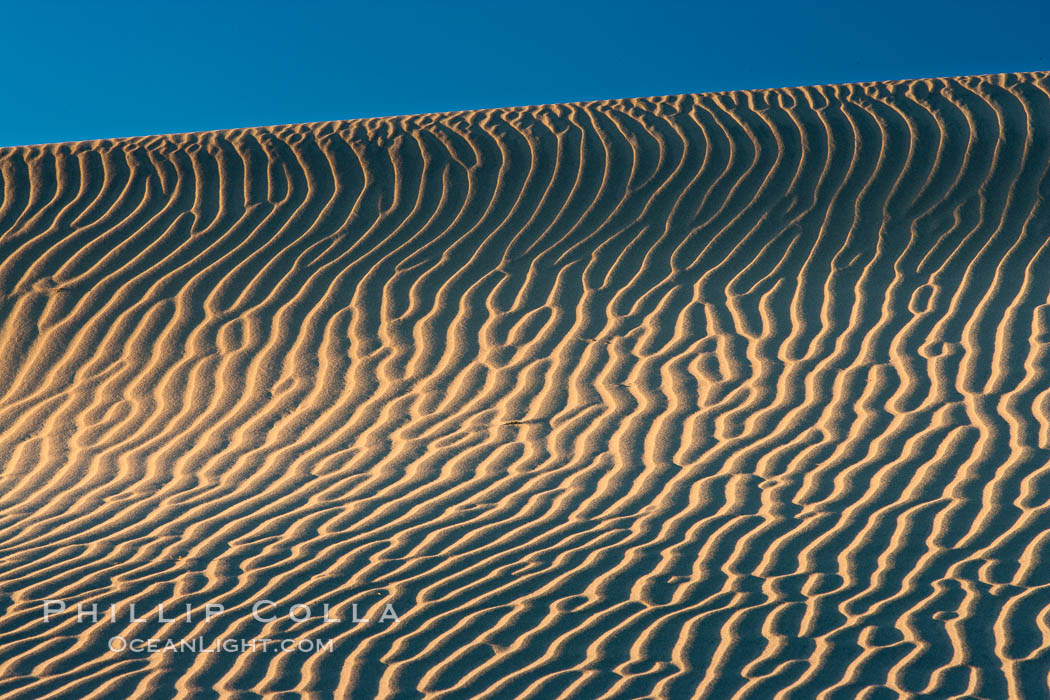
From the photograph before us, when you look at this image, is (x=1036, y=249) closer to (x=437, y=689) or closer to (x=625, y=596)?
(x=625, y=596)

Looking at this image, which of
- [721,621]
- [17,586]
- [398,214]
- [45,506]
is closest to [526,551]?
[721,621]

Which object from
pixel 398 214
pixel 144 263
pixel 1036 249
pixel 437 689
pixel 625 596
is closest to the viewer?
pixel 437 689

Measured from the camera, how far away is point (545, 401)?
637 centimetres

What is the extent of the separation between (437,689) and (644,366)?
3.57 m

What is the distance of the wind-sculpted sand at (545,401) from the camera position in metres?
3.77

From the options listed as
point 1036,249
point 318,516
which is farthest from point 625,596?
point 1036,249

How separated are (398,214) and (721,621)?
6.06 meters

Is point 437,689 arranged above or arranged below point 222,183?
below

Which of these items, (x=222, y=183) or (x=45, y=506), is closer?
(x=45, y=506)

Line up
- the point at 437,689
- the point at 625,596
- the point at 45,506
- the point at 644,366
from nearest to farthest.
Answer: the point at 437,689 < the point at 625,596 < the point at 45,506 < the point at 644,366

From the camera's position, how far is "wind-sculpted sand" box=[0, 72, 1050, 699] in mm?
3766

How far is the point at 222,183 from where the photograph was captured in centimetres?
966

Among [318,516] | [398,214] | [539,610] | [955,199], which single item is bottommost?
[539,610]

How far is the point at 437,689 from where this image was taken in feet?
11.4
